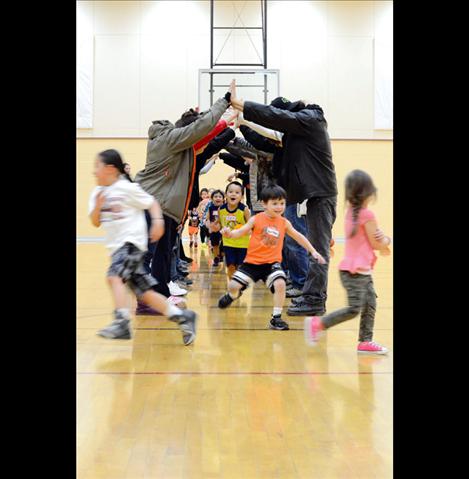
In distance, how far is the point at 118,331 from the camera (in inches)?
147

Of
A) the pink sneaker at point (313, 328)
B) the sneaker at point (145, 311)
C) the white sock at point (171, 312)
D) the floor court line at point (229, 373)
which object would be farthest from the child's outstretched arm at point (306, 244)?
the sneaker at point (145, 311)

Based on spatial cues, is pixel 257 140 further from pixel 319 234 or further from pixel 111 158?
pixel 111 158

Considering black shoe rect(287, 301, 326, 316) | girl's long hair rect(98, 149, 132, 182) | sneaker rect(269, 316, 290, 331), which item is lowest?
sneaker rect(269, 316, 290, 331)

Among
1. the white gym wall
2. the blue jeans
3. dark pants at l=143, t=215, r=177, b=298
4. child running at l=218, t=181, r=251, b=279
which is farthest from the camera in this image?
the white gym wall

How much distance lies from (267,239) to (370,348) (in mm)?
1340

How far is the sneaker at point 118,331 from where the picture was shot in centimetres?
371

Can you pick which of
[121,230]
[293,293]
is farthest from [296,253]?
[121,230]

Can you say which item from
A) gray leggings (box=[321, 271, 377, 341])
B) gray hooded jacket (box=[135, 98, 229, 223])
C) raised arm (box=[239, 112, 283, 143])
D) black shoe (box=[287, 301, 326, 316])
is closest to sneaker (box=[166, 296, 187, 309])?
gray hooded jacket (box=[135, 98, 229, 223])

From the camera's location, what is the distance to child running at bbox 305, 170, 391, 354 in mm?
3789

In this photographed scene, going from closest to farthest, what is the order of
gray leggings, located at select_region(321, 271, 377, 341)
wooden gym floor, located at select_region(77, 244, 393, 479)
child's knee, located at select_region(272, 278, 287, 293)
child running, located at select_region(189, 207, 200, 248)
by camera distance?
wooden gym floor, located at select_region(77, 244, 393, 479)
gray leggings, located at select_region(321, 271, 377, 341)
child's knee, located at select_region(272, 278, 287, 293)
child running, located at select_region(189, 207, 200, 248)

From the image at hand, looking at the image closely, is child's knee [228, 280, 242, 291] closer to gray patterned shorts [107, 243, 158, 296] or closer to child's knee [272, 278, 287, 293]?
child's knee [272, 278, 287, 293]

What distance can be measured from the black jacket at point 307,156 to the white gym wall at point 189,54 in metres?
9.37
